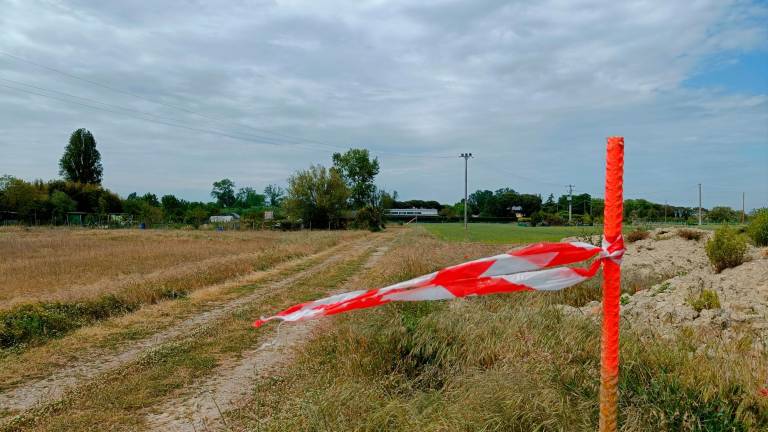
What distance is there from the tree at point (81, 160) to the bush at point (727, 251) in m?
96.7

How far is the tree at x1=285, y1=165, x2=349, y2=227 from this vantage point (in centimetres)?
7138

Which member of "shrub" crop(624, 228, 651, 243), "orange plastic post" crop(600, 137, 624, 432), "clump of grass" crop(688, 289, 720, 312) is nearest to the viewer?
"orange plastic post" crop(600, 137, 624, 432)

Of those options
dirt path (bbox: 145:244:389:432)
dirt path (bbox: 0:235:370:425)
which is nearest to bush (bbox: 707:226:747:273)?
dirt path (bbox: 145:244:389:432)

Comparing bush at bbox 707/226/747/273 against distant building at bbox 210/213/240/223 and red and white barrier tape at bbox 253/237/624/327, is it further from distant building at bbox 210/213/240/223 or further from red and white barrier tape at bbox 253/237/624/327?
distant building at bbox 210/213/240/223

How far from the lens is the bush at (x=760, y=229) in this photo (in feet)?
42.9

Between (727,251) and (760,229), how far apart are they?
3.11 m

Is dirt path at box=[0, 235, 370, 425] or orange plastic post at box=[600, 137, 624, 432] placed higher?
orange plastic post at box=[600, 137, 624, 432]

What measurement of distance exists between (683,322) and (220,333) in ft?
21.6

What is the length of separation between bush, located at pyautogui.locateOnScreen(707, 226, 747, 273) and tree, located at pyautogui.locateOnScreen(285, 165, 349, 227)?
203 feet

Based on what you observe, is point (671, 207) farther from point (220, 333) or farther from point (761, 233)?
point (220, 333)

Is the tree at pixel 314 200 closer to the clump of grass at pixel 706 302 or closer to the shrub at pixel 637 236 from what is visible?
the shrub at pixel 637 236

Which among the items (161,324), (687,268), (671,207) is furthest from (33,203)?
(671,207)

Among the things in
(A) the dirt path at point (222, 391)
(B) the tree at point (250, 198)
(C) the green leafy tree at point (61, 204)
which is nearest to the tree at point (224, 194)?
(B) the tree at point (250, 198)

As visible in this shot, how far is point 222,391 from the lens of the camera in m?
5.59
